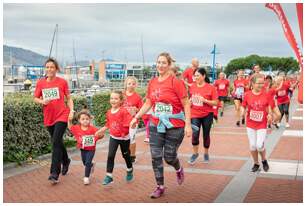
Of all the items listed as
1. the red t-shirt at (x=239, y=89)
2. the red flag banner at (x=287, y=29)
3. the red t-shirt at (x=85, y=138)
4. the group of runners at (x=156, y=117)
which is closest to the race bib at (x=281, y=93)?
the red t-shirt at (x=239, y=89)

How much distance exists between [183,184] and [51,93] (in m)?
2.38

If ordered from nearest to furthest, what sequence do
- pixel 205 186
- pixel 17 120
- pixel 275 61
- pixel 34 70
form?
pixel 205 186, pixel 17 120, pixel 34 70, pixel 275 61

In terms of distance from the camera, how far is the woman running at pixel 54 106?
6.65 metres

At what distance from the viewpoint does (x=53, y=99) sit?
670 cm

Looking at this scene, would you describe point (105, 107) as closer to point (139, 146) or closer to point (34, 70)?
point (139, 146)

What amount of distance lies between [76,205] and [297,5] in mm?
3321

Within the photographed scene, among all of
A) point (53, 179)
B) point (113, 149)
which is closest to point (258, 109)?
point (113, 149)

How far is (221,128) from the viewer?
47.7ft

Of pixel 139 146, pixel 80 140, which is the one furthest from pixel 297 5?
pixel 139 146

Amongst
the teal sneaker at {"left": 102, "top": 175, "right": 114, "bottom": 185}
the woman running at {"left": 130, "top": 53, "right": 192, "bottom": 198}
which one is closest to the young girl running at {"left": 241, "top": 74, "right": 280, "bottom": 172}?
the woman running at {"left": 130, "top": 53, "right": 192, "bottom": 198}

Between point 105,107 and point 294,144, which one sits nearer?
point 294,144

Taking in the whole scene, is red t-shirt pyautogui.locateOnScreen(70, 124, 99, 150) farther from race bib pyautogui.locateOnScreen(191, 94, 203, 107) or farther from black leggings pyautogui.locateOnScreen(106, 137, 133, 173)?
race bib pyautogui.locateOnScreen(191, 94, 203, 107)

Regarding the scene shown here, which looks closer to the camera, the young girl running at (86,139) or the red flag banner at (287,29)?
the red flag banner at (287,29)

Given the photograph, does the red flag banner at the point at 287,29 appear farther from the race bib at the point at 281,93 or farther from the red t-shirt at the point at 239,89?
the red t-shirt at the point at 239,89
